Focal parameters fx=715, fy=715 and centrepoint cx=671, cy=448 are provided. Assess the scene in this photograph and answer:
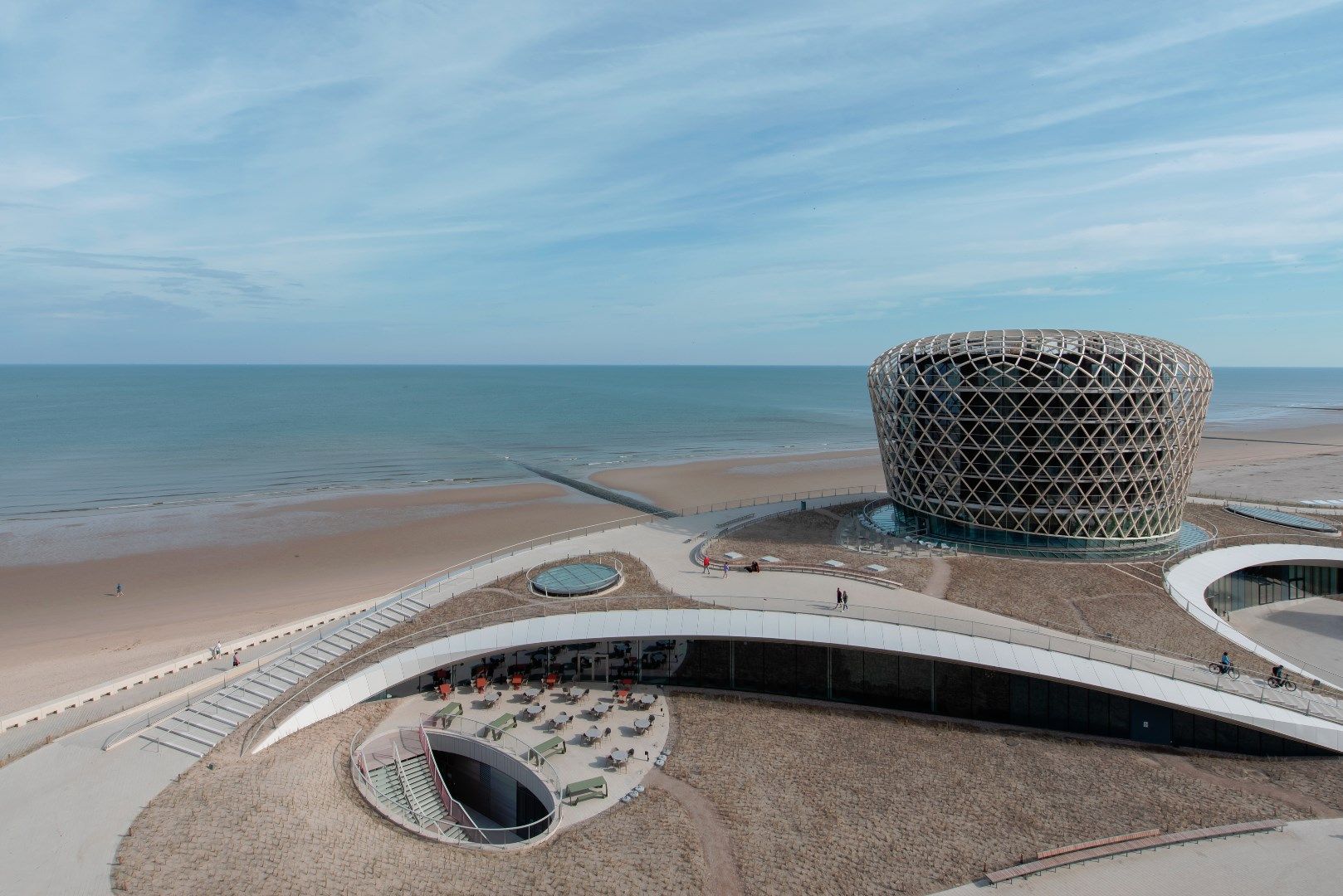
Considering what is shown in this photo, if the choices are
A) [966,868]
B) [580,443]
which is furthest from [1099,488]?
[580,443]

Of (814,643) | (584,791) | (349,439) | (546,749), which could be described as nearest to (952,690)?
(814,643)

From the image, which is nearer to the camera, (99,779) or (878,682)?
(99,779)

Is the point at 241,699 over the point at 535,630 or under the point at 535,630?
under

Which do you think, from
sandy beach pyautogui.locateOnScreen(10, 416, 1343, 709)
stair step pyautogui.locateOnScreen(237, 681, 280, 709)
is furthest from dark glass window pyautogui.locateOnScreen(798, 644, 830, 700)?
sandy beach pyautogui.locateOnScreen(10, 416, 1343, 709)

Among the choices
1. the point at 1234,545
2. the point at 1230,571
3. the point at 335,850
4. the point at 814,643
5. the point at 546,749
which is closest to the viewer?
the point at 335,850

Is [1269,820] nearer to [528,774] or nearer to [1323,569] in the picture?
[528,774]

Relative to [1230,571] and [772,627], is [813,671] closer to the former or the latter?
[772,627]

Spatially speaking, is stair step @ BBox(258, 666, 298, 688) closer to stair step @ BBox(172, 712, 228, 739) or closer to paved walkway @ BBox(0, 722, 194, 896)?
stair step @ BBox(172, 712, 228, 739)
